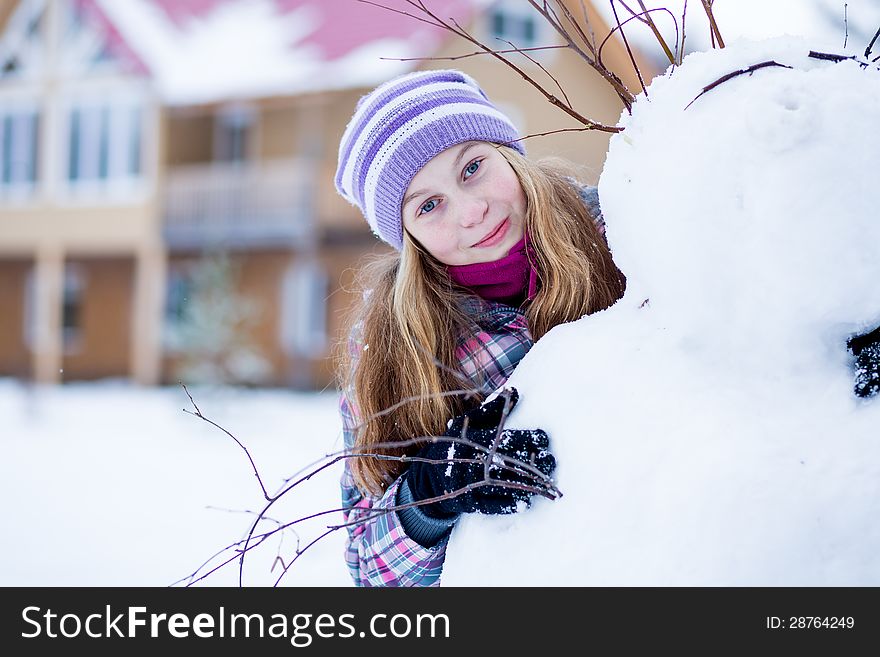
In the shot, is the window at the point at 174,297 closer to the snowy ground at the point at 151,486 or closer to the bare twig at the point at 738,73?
the snowy ground at the point at 151,486

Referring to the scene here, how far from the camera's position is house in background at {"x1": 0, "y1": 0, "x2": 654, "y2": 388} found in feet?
39.7

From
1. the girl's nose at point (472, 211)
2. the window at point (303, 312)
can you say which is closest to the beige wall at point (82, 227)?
the window at point (303, 312)

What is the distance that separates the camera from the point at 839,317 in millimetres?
1139

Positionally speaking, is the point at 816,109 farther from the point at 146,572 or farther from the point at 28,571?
the point at 28,571

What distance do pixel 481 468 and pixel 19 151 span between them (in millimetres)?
17529

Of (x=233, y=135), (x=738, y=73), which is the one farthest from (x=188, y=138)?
(x=738, y=73)

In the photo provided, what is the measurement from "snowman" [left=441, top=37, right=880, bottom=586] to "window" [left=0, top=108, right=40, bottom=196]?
56.3 ft

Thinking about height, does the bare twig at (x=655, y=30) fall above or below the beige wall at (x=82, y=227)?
below

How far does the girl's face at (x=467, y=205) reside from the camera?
5.88 ft

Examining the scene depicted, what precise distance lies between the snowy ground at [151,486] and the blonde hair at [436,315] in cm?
92

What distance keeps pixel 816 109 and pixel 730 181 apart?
140mm

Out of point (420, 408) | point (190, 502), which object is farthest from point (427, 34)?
point (420, 408)
